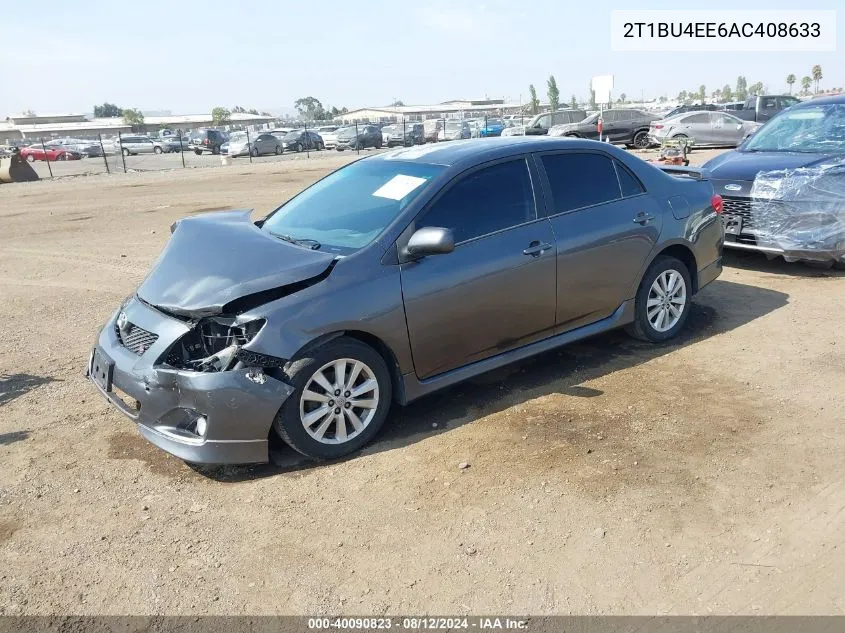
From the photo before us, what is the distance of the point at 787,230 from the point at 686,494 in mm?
4872

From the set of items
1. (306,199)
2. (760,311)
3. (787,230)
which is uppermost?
(306,199)

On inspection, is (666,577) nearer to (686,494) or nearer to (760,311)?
(686,494)

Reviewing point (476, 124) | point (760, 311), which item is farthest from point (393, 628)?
point (476, 124)

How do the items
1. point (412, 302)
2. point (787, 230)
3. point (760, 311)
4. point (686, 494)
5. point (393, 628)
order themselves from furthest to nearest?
point (787, 230) < point (760, 311) < point (412, 302) < point (686, 494) < point (393, 628)

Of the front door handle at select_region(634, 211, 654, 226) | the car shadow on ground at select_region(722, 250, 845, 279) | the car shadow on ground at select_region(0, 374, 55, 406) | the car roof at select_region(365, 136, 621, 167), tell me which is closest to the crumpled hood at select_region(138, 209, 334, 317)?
the car roof at select_region(365, 136, 621, 167)

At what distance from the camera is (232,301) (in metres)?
3.70

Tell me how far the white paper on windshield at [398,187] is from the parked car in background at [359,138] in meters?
35.8

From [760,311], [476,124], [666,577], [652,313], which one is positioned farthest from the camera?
[476,124]

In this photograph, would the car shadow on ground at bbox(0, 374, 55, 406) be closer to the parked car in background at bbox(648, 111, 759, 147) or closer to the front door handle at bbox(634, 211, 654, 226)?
the front door handle at bbox(634, 211, 654, 226)

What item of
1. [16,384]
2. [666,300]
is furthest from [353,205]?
[16,384]

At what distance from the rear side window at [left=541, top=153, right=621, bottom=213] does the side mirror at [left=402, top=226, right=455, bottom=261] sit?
1.18m

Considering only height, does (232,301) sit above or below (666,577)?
above

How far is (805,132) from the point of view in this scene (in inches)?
326

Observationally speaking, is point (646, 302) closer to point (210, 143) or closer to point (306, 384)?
point (306, 384)
